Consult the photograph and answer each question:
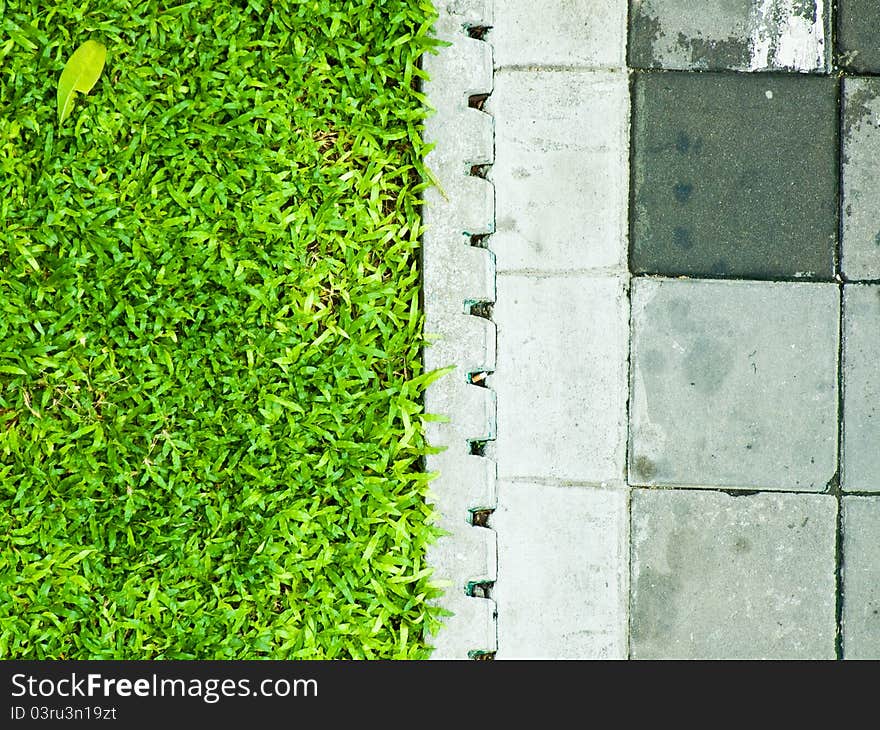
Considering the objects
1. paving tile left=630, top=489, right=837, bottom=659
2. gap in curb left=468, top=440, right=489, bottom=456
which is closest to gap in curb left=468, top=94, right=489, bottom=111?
gap in curb left=468, top=440, right=489, bottom=456

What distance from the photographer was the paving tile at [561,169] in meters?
2.65

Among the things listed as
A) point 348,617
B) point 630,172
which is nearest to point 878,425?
point 630,172

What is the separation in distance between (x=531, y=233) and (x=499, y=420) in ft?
2.13

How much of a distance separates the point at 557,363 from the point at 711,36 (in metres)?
1.25

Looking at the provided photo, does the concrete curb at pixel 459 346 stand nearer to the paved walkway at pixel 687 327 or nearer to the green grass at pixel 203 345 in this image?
the green grass at pixel 203 345

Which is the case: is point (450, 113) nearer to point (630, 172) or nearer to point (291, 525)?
point (630, 172)

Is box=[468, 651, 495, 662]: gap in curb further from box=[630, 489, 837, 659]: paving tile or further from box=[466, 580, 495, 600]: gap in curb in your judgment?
box=[630, 489, 837, 659]: paving tile

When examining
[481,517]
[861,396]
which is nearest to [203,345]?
[481,517]

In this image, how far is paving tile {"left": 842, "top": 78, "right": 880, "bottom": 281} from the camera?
268cm

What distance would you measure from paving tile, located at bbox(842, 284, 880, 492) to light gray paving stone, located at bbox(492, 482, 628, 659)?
2.73ft

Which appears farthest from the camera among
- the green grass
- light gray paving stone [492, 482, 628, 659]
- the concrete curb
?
light gray paving stone [492, 482, 628, 659]

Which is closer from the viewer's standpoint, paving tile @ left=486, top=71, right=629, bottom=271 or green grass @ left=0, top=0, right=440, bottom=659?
green grass @ left=0, top=0, right=440, bottom=659

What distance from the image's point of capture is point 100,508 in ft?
7.77
